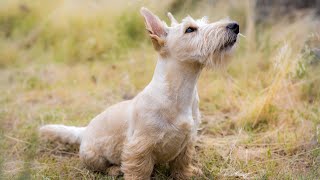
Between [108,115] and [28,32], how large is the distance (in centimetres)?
605

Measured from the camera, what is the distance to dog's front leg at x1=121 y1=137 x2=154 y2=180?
4.06 metres

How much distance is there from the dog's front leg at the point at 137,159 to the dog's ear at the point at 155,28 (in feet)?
2.57

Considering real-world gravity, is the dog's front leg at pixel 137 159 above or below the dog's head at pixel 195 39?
below

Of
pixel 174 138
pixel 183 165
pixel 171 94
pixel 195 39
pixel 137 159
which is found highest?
pixel 195 39

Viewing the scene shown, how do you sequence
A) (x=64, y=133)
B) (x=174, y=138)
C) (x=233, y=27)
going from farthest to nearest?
(x=64, y=133), (x=174, y=138), (x=233, y=27)

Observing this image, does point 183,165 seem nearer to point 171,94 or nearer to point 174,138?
point 174,138

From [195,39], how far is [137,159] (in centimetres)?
109

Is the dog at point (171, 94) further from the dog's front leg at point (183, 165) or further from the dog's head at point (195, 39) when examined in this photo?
the dog's front leg at point (183, 165)

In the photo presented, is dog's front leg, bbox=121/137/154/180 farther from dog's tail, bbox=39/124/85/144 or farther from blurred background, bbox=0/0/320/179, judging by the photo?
dog's tail, bbox=39/124/85/144

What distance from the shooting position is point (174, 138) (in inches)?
160

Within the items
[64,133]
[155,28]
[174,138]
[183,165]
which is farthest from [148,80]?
[174,138]

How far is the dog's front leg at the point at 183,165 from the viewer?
4.44 metres

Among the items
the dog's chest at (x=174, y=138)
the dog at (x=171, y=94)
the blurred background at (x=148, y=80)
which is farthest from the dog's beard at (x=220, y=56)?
the dog's chest at (x=174, y=138)

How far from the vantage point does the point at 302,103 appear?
19.7ft
